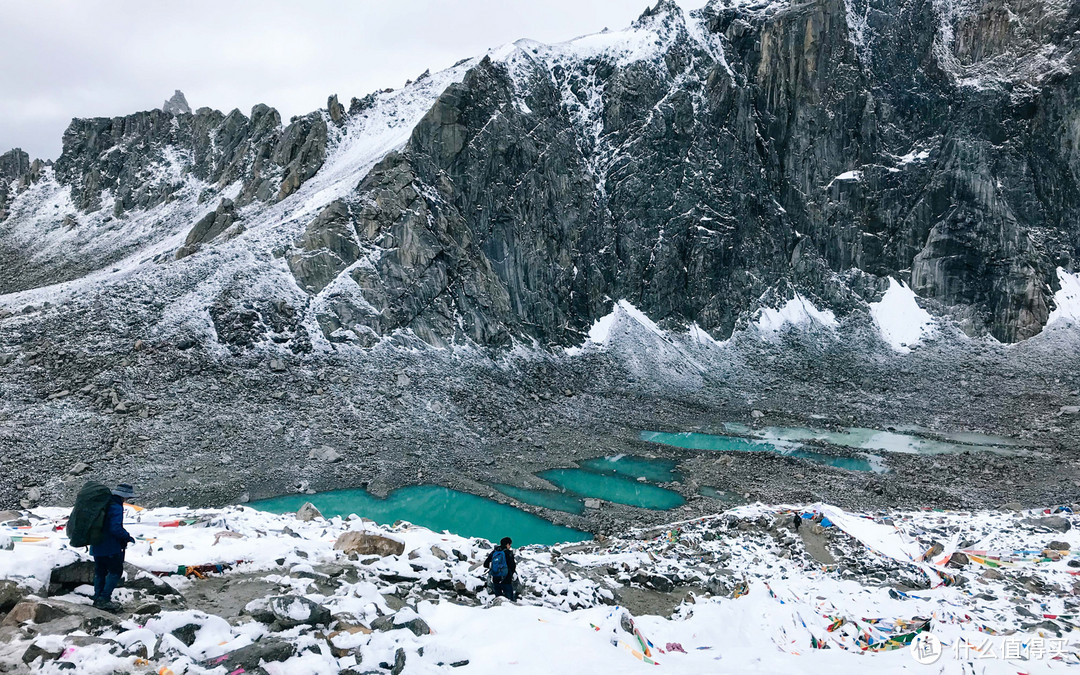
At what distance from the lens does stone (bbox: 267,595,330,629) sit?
7660 mm

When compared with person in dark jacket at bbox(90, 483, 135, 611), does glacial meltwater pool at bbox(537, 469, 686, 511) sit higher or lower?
lower

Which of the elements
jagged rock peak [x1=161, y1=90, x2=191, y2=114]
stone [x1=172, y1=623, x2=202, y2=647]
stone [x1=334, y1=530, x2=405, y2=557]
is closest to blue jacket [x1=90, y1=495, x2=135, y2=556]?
stone [x1=172, y1=623, x2=202, y2=647]

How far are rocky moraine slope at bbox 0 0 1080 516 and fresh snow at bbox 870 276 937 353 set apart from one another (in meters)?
1.70

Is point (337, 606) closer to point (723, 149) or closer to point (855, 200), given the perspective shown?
point (723, 149)

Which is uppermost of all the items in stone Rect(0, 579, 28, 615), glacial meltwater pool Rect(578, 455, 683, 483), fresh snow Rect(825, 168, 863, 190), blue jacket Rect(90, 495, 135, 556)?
fresh snow Rect(825, 168, 863, 190)

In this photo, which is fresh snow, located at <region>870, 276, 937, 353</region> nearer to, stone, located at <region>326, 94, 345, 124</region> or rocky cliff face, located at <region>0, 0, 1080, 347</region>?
rocky cliff face, located at <region>0, 0, 1080, 347</region>

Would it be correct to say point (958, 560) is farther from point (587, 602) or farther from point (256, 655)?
point (256, 655)

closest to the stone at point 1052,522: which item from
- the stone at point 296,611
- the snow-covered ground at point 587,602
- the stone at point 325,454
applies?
the snow-covered ground at point 587,602

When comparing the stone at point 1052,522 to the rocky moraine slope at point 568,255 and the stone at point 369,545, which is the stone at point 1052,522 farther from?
the stone at point 369,545

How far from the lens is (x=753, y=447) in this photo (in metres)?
37.5

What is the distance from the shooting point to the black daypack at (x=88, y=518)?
7645mm

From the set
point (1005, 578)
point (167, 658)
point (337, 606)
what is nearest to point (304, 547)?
point (337, 606)

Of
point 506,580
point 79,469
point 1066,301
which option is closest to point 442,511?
point 79,469

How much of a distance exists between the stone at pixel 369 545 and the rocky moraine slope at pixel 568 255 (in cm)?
1747
